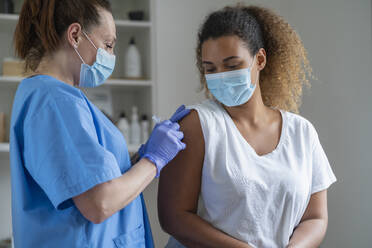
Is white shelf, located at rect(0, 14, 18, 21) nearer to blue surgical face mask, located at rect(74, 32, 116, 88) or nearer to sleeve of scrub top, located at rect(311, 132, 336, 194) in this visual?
blue surgical face mask, located at rect(74, 32, 116, 88)

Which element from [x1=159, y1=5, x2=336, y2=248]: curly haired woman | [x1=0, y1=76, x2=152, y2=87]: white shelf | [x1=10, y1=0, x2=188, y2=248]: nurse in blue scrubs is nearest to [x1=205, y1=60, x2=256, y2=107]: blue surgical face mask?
[x1=159, y1=5, x2=336, y2=248]: curly haired woman

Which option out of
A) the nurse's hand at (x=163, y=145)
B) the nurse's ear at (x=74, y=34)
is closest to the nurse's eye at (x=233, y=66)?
the nurse's hand at (x=163, y=145)

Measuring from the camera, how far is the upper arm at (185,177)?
1.15m

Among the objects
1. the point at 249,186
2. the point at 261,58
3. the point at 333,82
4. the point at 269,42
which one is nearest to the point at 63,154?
the point at 249,186

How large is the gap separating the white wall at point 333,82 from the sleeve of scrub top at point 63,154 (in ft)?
4.65

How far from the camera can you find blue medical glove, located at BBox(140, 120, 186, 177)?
3.05 feet

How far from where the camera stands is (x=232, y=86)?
3.97ft

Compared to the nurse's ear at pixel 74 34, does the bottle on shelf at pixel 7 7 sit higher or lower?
higher

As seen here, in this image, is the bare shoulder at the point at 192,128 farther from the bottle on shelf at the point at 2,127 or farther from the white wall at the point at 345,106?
the bottle on shelf at the point at 2,127

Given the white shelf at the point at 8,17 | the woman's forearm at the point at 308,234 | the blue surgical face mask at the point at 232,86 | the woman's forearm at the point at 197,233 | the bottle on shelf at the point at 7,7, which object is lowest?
the woman's forearm at the point at 308,234

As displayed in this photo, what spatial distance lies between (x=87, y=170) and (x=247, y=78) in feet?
2.12

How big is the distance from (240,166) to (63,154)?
553 mm

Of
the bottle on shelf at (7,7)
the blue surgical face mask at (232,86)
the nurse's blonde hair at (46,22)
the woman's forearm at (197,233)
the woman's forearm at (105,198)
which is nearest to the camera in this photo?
the woman's forearm at (105,198)

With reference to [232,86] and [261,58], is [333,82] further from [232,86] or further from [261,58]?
[232,86]
